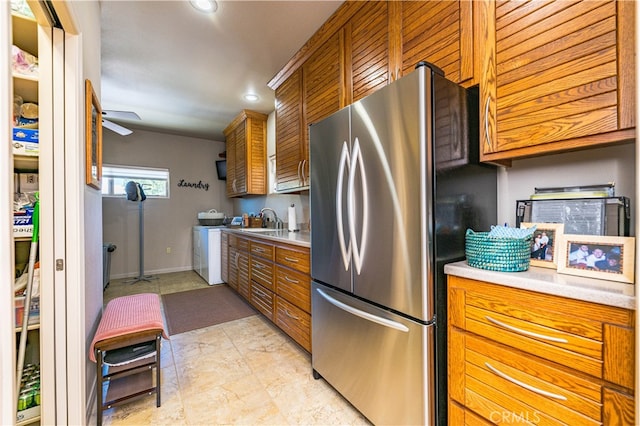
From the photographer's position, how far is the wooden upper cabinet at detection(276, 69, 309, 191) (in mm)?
2613

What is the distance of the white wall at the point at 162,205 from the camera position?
185 inches

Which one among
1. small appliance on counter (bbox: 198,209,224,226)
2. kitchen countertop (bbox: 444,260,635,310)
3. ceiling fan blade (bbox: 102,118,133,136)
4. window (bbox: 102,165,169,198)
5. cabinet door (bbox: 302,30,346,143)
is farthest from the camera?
small appliance on counter (bbox: 198,209,224,226)

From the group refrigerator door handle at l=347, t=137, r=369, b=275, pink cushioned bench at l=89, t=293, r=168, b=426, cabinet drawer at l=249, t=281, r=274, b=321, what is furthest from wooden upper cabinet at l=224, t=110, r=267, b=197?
refrigerator door handle at l=347, t=137, r=369, b=275

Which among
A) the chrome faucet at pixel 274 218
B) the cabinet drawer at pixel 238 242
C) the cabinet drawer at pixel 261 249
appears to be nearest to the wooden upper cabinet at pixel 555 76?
the cabinet drawer at pixel 261 249

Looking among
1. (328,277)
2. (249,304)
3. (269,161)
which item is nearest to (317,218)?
(328,277)

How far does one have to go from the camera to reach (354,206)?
1.42 metres

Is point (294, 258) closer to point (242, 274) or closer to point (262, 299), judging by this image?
point (262, 299)

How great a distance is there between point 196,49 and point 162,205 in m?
3.55

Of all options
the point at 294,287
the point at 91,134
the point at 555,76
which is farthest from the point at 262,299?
the point at 555,76

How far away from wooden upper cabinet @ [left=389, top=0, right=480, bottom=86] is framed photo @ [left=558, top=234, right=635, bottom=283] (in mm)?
824

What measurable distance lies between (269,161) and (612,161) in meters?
3.77

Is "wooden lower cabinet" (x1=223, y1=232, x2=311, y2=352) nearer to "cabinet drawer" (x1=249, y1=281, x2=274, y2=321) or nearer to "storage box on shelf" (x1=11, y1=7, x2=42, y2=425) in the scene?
"cabinet drawer" (x1=249, y1=281, x2=274, y2=321)

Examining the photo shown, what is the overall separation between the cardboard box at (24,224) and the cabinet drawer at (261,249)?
156 cm

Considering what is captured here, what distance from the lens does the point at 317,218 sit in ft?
5.68
